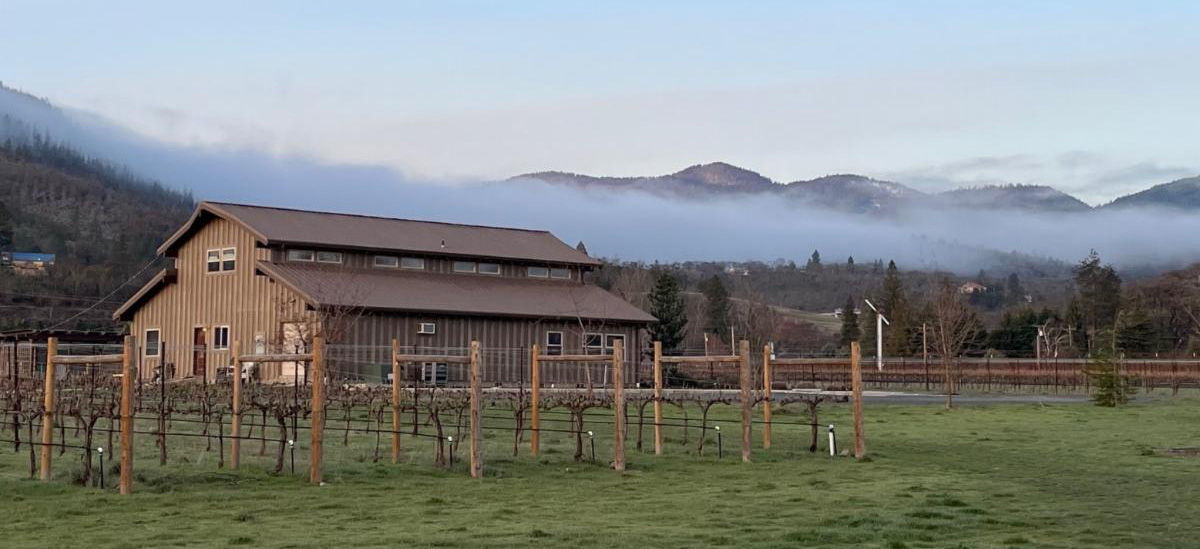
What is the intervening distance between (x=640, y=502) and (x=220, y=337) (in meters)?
36.6

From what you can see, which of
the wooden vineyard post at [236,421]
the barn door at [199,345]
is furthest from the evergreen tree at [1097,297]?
the wooden vineyard post at [236,421]

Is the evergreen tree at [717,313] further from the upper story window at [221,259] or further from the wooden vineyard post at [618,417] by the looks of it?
the wooden vineyard post at [618,417]

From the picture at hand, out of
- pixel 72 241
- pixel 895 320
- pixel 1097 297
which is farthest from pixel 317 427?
pixel 72 241

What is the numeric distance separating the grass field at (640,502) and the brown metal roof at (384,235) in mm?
26203

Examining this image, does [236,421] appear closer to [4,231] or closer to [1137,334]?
[1137,334]

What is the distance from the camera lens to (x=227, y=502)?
57.3 ft

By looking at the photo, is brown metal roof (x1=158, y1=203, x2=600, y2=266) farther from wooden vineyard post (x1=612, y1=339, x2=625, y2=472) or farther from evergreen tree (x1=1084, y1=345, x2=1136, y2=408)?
wooden vineyard post (x1=612, y1=339, x2=625, y2=472)

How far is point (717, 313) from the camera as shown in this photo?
118562mm

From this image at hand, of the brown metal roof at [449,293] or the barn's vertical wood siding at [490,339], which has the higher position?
the brown metal roof at [449,293]

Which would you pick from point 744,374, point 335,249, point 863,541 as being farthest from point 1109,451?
point 335,249

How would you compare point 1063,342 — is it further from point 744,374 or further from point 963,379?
point 744,374

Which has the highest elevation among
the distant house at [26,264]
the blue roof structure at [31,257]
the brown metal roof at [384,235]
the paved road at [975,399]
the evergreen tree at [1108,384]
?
the blue roof structure at [31,257]

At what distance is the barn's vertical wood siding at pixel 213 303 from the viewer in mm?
49344

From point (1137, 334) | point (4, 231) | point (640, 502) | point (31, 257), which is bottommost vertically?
point (640, 502)
